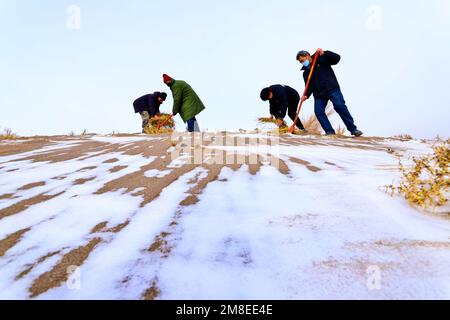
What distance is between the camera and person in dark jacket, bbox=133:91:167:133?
7.50m

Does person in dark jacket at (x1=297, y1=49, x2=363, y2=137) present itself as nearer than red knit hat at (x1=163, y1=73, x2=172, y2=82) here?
Yes

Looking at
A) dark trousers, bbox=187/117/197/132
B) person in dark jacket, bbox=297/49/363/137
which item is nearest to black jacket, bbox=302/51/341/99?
person in dark jacket, bbox=297/49/363/137

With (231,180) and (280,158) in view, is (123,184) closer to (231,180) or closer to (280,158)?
(231,180)

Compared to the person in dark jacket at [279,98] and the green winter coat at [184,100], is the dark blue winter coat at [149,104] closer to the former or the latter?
the green winter coat at [184,100]

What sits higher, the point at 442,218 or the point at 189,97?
the point at 189,97

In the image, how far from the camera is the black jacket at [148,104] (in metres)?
7.56

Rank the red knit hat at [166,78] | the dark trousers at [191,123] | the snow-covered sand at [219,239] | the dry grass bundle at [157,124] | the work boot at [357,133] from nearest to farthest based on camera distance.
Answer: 1. the snow-covered sand at [219,239]
2. the work boot at [357,133]
3. the red knit hat at [166,78]
4. the dark trousers at [191,123]
5. the dry grass bundle at [157,124]

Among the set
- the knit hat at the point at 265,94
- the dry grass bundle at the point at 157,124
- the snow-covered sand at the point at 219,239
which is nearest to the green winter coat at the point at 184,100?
the knit hat at the point at 265,94

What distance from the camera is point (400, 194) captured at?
1.28 meters

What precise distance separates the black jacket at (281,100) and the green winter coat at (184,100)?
5.01 feet

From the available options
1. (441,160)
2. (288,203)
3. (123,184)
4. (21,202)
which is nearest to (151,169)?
(123,184)

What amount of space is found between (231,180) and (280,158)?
0.68 metres

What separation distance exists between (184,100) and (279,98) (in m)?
1.78

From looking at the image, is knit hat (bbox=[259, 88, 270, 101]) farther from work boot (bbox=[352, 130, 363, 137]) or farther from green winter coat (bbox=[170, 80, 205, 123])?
work boot (bbox=[352, 130, 363, 137])
